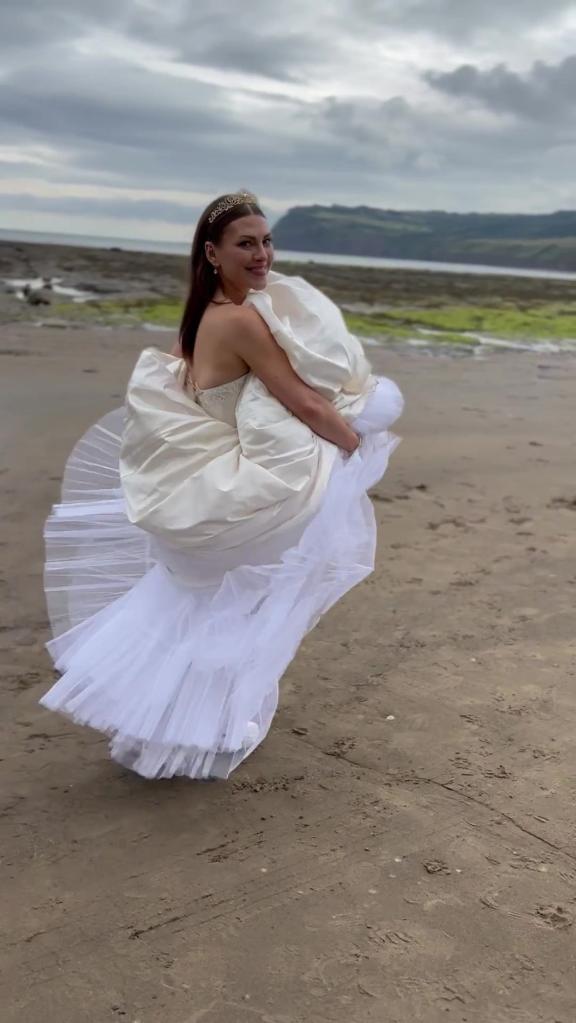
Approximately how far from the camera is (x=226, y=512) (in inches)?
118

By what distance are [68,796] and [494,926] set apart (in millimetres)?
1517

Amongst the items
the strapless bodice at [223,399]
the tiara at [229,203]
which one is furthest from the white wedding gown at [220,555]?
the tiara at [229,203]

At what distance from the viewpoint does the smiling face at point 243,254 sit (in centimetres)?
312

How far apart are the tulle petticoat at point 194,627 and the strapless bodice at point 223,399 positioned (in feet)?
1.38

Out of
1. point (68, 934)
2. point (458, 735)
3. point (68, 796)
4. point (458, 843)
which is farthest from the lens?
point (458, 735)

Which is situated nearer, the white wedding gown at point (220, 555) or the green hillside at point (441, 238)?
the white wedding gown at point (220, 555)

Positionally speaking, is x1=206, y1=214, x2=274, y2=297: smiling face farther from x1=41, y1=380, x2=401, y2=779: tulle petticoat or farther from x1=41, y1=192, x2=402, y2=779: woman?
x1=41, y1=380, x2=401, y2=779: tulle petticoat

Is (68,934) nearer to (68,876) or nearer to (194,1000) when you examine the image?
(68,876)

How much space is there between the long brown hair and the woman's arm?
258 mm

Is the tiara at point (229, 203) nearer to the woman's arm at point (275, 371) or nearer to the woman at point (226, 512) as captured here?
the woman at point (226, 512)

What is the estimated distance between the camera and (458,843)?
3025 millimetres

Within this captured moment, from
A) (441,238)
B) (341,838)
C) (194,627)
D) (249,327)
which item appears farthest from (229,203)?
(441,238)

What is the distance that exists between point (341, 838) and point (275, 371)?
1.56 m

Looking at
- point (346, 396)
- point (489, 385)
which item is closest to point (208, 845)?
point (346, 396)
